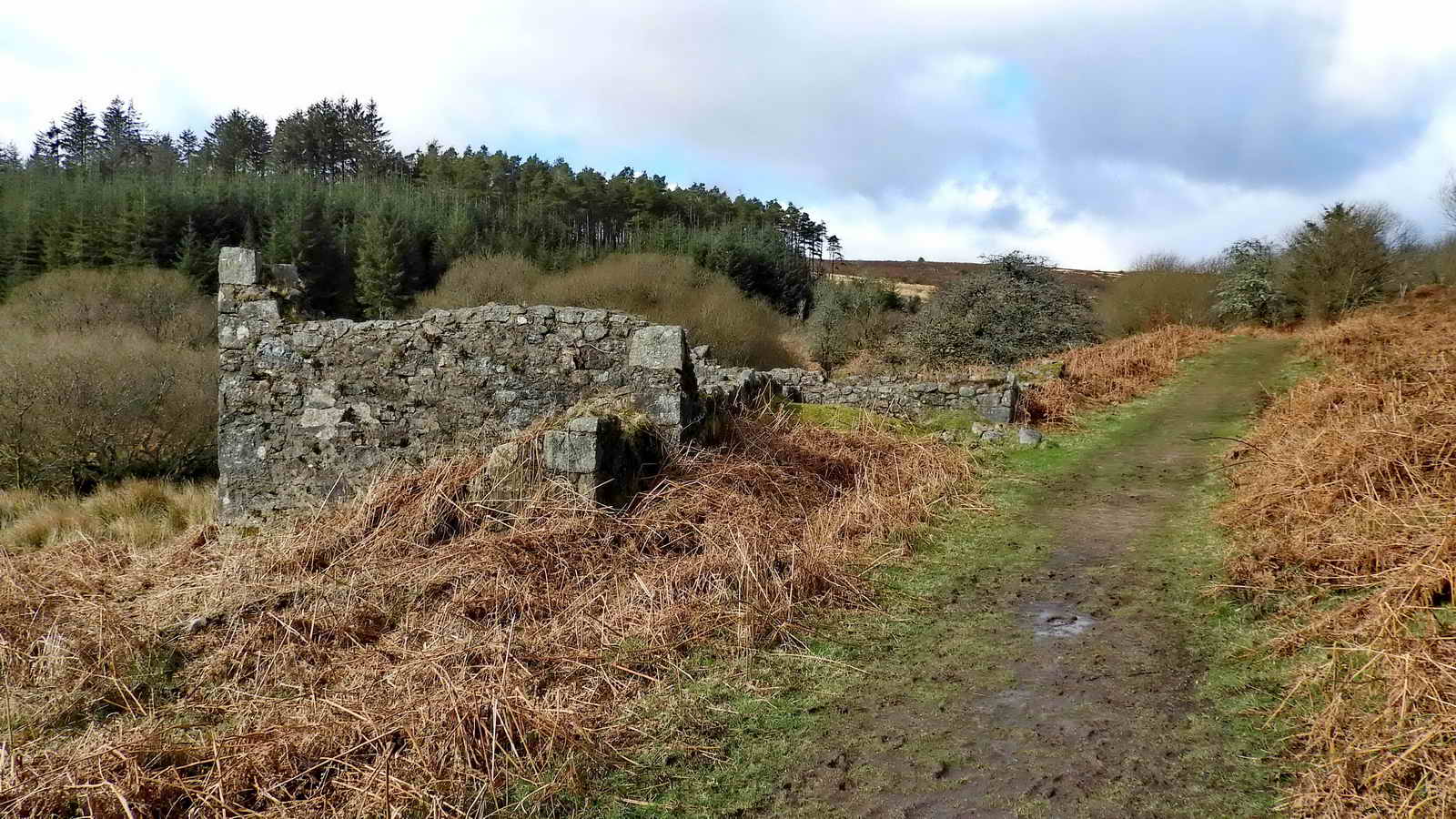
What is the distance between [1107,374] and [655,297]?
19.3m

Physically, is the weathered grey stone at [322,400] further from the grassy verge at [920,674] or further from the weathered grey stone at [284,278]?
the grassy verge at [920,674]

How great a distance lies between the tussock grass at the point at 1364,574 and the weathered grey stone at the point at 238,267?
32.5ft

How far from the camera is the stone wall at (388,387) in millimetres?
9227

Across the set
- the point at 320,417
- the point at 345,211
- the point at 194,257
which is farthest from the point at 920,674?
the point at 345,211

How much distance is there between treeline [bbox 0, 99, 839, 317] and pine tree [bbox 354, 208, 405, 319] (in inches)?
3.7

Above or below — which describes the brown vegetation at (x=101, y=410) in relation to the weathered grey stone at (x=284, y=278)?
below

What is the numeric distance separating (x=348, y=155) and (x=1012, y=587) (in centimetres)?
7345

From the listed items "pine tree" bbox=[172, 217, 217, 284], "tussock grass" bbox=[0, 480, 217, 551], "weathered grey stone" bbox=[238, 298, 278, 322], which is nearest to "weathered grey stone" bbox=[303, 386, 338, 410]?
"weathered grey stone" bbox=[238, 298, 278, 322]

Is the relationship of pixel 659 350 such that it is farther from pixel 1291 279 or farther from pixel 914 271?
pixel 914 271

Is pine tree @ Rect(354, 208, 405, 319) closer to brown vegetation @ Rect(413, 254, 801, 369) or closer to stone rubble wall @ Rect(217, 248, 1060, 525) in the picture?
brown vegetation @ Rect(413, 254, 801, 369)

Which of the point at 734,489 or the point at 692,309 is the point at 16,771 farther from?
the point at 692,309

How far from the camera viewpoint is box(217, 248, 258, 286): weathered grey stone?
9648 mm

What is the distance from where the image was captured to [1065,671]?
205 inches

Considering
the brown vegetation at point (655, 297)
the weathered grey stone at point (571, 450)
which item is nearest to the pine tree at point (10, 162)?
the brown vegetation at point (655, 297)
